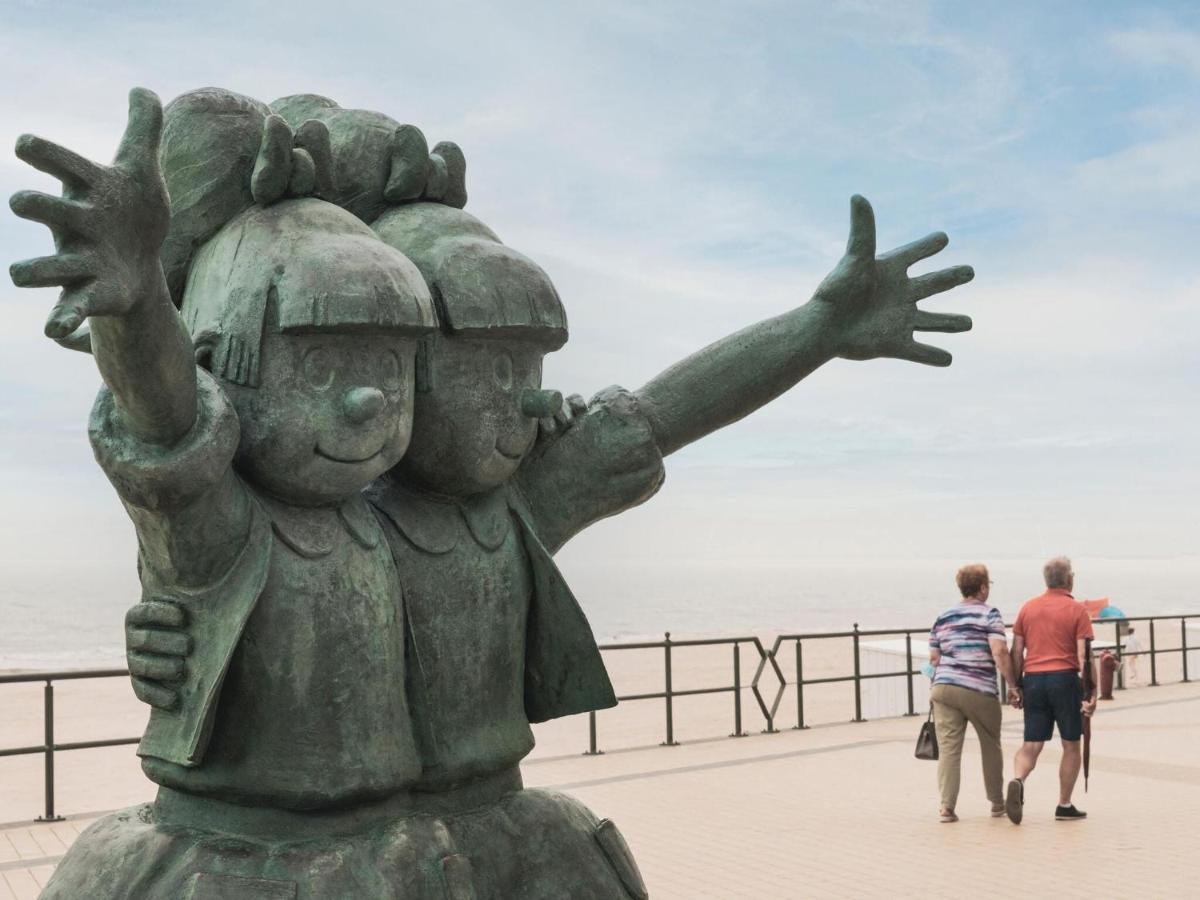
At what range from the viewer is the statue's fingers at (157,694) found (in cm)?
259

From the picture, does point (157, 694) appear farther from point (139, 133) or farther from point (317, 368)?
point (139, 133)

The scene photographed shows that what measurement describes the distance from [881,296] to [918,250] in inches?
6.6

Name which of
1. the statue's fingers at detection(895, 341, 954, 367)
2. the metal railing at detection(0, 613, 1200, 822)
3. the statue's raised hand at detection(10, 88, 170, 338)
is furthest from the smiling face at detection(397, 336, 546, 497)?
the metal railing at detection(0, 613, 1200, 822)

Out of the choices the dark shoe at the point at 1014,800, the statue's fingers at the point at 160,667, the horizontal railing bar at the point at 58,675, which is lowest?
the dark shoe at the point at 1014,800

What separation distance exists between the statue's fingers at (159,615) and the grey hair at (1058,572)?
6.22 metres

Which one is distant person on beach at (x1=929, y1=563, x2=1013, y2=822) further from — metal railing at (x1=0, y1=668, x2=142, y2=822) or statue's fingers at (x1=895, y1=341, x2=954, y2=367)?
metal railing at (x1=0, y1=668, x2=142, y2=822)

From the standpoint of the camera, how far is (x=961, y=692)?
25.4 feet

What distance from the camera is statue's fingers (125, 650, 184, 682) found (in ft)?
8.42

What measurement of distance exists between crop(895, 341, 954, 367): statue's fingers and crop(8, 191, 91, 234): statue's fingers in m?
2.16

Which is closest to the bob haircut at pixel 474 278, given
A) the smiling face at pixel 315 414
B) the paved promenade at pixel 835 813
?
the smiling face at pixel 315 414

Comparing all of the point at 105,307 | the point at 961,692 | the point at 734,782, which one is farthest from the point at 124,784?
the point at 105,307

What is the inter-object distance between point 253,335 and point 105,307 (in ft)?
1.67

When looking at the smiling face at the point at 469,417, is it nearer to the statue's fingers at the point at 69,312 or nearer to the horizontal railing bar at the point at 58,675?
the statue's fingers at the point at 69,312

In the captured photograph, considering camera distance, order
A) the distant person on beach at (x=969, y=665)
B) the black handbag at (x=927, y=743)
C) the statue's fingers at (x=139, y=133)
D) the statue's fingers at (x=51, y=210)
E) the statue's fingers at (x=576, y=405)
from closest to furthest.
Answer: the statue's fingers at (x=51, y=210), the statue's fingers at (x=139, y=133), the statue's fingers at (x=576, y=405), the distant person on beach at (x=969, y=665), the black handbag at (x=927, y=743)
